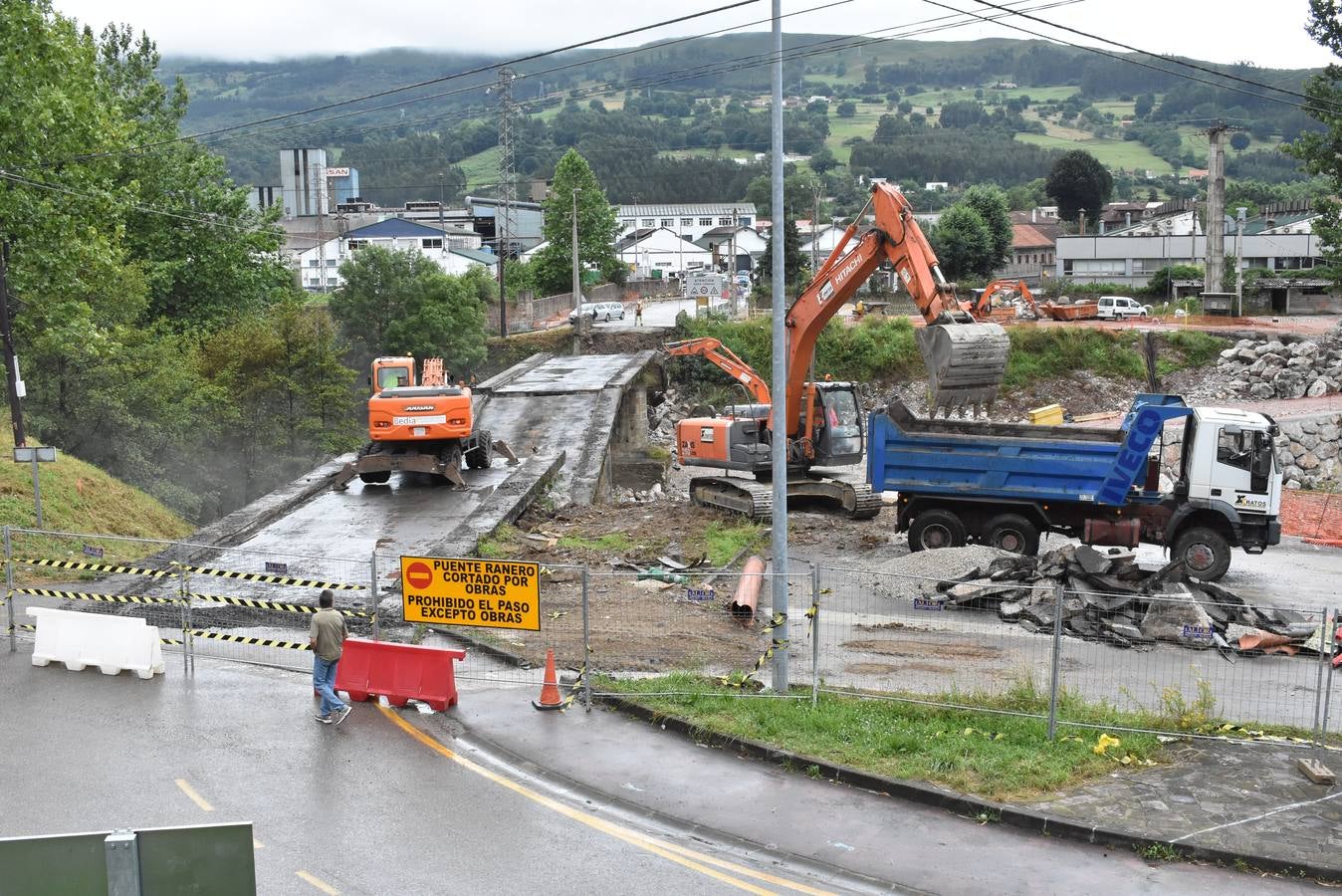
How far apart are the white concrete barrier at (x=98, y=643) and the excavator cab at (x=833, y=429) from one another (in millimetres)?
14806

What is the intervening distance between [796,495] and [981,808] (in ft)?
52.8

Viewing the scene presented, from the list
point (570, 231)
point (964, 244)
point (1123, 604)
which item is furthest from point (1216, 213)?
point (1123, 604)

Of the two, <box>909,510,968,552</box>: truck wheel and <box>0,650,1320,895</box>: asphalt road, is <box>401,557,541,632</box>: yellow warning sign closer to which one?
<box>0,650,1320,895</box>: asphalt road

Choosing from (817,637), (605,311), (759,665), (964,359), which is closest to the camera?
(817,637)

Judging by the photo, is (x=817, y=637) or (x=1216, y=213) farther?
(x=1216, y=213)

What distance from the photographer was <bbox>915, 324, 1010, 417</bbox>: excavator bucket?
2058 centimetres

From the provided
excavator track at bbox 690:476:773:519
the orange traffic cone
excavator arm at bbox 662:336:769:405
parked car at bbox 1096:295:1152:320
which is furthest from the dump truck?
parked car at bbox 1096:295:1152:320

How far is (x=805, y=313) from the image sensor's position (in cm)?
2536

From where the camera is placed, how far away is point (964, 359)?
20.6 m

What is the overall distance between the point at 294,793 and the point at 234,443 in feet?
98.6

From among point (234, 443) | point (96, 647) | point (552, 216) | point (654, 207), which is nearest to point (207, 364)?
point (234, 443)

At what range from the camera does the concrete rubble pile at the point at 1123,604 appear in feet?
54.3

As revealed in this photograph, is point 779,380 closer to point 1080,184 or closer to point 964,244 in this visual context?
point 964,244

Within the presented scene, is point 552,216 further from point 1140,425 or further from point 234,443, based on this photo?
point 1140,425
